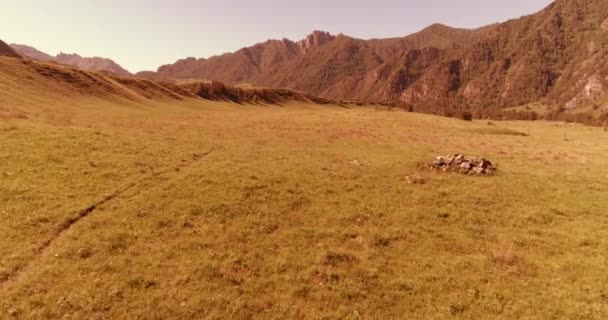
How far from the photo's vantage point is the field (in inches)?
510

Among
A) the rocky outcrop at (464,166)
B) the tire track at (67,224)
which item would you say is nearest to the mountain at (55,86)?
the tire track at (67,224)

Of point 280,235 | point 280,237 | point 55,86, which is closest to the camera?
point 280,237

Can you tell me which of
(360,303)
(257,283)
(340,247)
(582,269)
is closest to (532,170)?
(582,269)

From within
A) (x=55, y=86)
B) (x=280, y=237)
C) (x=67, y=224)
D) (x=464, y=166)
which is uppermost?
(x=55, y=86)

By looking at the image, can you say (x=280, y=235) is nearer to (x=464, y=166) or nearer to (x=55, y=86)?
(x=464, y=166)

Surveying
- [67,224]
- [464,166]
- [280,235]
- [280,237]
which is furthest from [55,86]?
[464,166]

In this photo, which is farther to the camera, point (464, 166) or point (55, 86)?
point (55, 86)

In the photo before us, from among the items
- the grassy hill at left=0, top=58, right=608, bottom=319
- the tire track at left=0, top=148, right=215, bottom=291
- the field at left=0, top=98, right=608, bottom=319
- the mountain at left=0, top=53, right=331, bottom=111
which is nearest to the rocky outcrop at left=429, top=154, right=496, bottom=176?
the field at left=0, top=98, right=608, bottom=319

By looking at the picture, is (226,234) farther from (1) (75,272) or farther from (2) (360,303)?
(2) (360,303)

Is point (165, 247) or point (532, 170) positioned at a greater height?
point (532, 170)

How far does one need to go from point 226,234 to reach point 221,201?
4084 millimetres

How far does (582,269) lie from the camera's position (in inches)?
617

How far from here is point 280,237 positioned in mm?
17906

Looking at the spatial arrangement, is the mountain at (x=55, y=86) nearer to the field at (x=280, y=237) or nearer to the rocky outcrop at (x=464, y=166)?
the field at (x=280, y=237)
